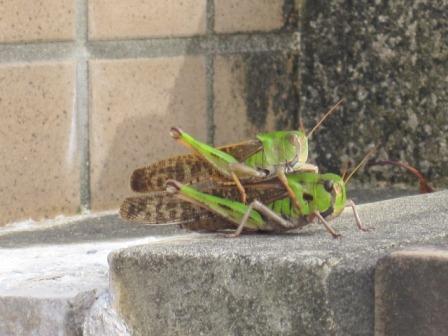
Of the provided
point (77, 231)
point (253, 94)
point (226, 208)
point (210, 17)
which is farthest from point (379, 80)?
point (226, 208)

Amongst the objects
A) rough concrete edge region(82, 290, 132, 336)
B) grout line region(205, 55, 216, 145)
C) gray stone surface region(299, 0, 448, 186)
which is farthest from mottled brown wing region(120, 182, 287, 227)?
gray stone surface region(299, 0, 448, 186)

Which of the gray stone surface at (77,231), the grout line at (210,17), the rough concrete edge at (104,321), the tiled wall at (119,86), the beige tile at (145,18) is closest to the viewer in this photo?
the rough concrete edge at (104,321)

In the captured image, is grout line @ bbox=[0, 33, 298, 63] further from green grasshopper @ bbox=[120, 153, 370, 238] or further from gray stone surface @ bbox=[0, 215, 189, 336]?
green grasshopper @ bbox=[120, 153, 370, 238]

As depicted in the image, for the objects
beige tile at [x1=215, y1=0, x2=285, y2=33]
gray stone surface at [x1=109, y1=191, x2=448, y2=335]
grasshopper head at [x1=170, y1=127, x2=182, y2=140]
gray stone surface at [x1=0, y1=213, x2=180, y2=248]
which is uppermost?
beige tile at [x1=215, y1=0, x2=285, y2=33]

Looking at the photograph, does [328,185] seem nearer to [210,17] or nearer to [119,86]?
[119,86]

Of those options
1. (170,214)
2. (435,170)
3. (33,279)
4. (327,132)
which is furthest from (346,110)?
(33,279)

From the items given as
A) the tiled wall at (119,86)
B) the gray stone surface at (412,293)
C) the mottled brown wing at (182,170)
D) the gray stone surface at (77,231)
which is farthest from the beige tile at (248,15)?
the gray stone surface at (412,293)

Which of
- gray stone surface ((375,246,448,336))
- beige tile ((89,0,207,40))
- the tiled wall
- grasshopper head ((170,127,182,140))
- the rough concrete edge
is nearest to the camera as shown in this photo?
gray stone surface ((375,246,448,336))

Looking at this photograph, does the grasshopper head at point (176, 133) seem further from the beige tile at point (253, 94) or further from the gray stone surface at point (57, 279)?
the beige tile at point (253, 94)
